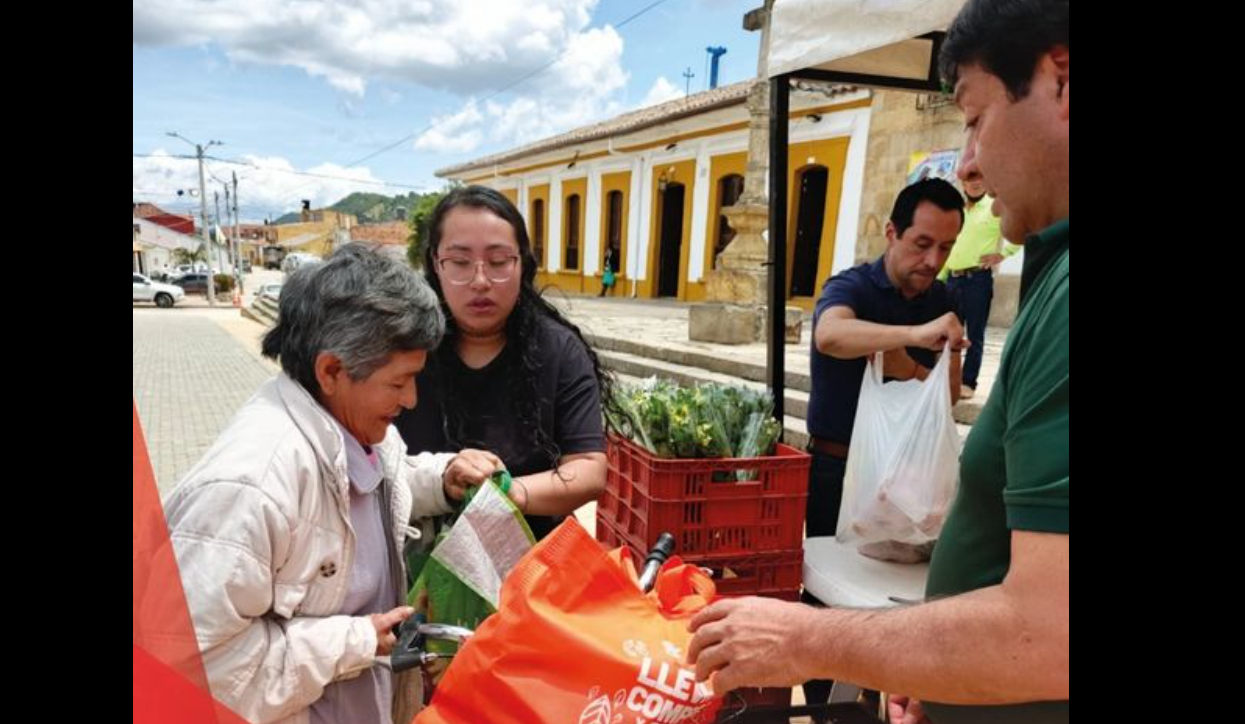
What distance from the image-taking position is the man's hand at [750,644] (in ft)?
3.55

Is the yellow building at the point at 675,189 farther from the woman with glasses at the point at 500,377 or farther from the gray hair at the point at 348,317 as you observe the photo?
the gray hair at the point at 348,317

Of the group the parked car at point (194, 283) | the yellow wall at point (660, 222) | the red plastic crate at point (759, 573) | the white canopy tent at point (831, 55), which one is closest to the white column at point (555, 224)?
the yellow wall at point (660, 222)

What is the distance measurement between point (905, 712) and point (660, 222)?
1711 cm

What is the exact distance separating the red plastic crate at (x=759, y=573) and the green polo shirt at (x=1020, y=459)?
68cm

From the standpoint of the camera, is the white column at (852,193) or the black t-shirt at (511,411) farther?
the white column at (852,193)

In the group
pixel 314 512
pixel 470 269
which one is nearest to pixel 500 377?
pixel 470 269

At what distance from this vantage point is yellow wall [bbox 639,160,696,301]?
1636 cm

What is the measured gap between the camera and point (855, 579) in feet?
6.16

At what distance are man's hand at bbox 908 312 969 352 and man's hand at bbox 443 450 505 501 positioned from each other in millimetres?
1255

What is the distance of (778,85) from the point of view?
8.37ft

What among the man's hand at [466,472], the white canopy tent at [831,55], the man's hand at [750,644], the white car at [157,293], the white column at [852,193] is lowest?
the white car at [157,293]
